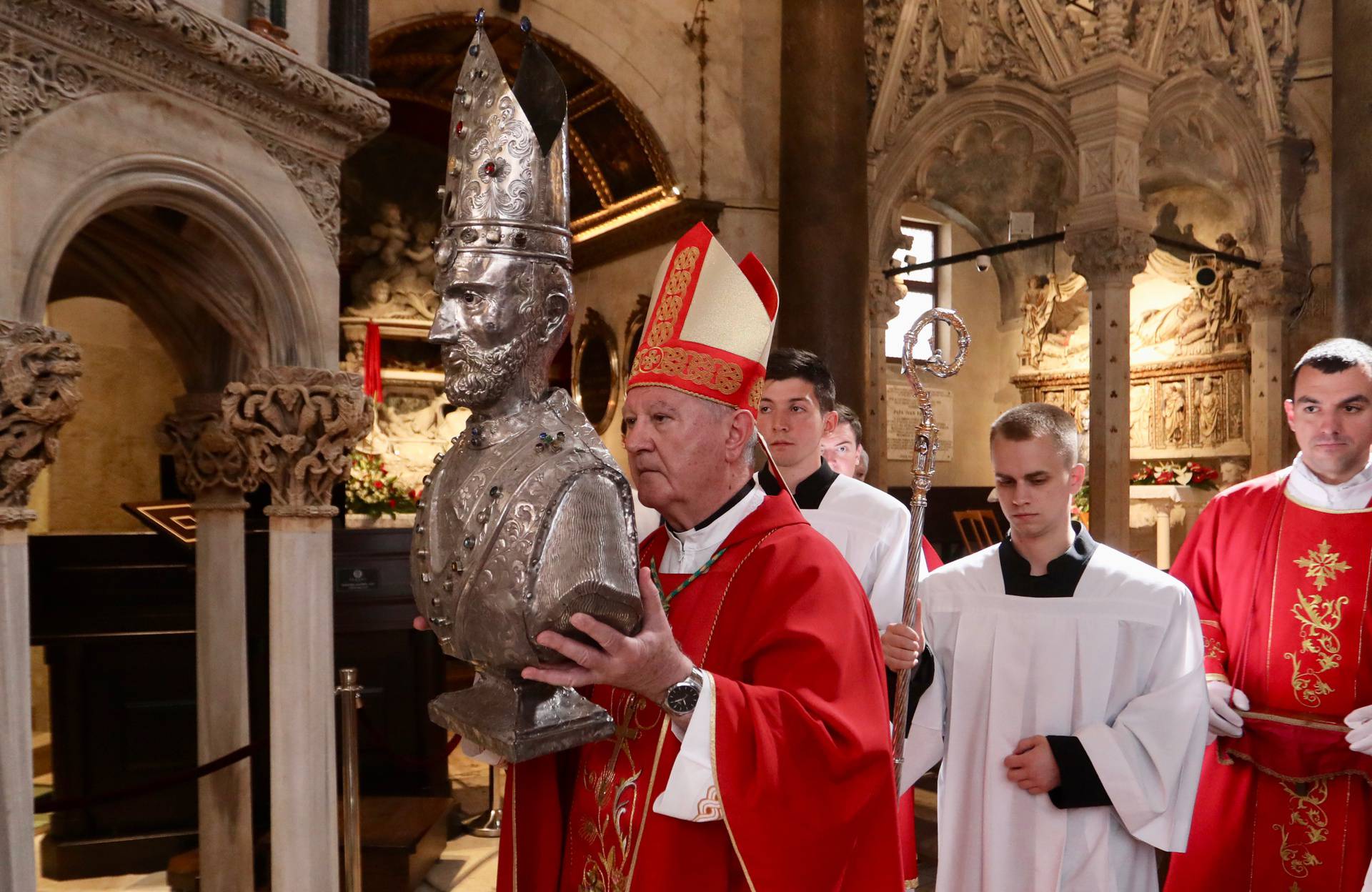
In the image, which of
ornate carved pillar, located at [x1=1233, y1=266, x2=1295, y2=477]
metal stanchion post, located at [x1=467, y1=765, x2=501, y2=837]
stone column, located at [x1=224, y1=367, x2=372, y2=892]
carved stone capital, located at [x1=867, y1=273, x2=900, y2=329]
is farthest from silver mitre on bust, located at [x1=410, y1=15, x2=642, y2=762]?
ornate carved pillar, located at [x1=1233, y1=266, x2=1295, y2=477]

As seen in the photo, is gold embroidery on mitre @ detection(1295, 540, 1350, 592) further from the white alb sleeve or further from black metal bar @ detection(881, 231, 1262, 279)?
black metal bar @ detection(881, 231, 1262, 279)

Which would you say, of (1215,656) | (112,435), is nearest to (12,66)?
(1215,656)

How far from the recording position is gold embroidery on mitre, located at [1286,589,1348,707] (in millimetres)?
3250

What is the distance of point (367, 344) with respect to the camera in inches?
436

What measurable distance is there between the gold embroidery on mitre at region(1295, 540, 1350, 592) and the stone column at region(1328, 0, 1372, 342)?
5.63m

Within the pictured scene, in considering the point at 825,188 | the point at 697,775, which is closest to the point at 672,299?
the point at 697,775

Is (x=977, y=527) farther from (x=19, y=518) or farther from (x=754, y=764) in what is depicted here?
(x=754, y=764)

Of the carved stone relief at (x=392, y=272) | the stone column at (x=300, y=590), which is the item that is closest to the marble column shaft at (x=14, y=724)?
the stone column at (x=300, y=590)

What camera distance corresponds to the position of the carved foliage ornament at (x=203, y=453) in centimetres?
431

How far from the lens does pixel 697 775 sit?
1496 millimetres

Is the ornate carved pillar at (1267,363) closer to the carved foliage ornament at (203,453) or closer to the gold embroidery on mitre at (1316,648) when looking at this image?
the gold embroidery on mitre at (1316,648)

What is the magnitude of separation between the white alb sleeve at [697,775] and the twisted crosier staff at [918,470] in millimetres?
1303

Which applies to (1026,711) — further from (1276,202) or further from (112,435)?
(1276,202)

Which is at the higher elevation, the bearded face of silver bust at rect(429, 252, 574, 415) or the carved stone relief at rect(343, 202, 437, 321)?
the carved stone relief at rect(343, 202, 437, 321)
